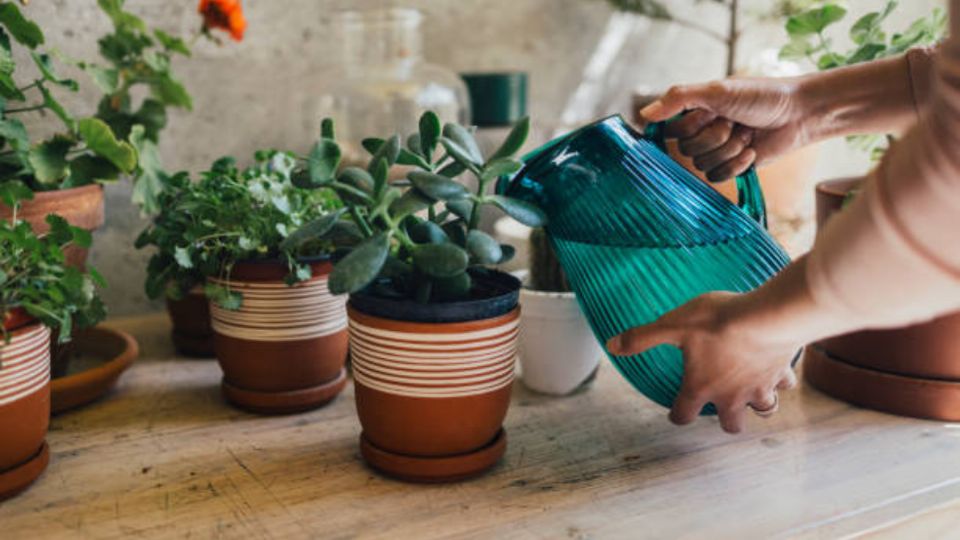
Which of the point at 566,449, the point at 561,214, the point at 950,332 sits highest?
the point at 561,214

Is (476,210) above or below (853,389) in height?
above

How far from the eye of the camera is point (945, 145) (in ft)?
1.55

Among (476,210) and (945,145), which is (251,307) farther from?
(945,145)

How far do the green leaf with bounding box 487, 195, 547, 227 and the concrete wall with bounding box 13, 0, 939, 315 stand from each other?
756mm

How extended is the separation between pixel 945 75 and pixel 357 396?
1.80 feet

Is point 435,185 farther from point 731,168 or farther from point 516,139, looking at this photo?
point 731,168

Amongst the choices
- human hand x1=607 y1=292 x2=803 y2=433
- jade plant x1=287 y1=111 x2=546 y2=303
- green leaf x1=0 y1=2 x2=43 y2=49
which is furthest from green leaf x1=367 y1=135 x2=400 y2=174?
green leaf x1=0 y1=2 x2=43 y2=49

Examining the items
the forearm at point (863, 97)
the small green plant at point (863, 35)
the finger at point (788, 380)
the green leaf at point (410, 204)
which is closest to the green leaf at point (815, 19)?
the small green plant at point (863, 35)

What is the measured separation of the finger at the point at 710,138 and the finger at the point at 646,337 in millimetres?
283

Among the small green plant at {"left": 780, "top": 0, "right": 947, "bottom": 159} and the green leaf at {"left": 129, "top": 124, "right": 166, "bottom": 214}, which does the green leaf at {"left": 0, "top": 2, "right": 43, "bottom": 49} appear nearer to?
the green leaf at {"left": 129, "top": 124, "right": 166, "bottom": 214}

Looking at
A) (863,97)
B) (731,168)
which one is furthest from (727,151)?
Answer: (863,97)

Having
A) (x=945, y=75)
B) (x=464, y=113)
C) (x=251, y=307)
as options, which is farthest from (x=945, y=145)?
(x=464, y=113)

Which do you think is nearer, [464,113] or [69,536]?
[69,536]

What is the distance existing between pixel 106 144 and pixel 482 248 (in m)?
0.51
